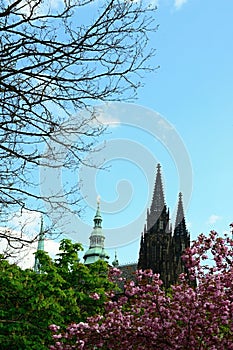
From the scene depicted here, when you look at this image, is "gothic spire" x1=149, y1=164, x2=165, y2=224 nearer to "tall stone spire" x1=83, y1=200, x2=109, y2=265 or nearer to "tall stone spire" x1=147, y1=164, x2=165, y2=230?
"tall stone spire" x1=147, y1=164, x2=165, y2=230

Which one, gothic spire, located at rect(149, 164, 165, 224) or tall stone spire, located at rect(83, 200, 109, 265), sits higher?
gothic spire, located at rect(149, 164, 165, 224)

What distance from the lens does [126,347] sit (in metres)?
9.70

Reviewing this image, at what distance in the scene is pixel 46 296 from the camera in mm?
17156

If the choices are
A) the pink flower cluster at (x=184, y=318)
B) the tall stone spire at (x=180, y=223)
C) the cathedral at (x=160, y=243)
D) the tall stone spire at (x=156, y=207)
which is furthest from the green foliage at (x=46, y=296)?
the tall stone spire at (x=180, y=223)

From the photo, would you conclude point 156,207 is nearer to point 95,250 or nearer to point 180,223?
point 180,223

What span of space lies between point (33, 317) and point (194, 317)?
27.7ft

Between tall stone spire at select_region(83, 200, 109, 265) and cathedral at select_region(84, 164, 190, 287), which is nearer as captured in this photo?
cathedral at select_region(84, 164, 190, 287)

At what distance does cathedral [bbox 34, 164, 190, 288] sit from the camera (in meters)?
66.1

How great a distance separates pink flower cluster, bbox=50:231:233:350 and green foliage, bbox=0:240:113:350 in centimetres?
446

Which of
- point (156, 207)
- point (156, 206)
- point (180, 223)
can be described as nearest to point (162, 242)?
point (156, 207)

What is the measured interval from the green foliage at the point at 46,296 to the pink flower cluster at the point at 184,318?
446cm

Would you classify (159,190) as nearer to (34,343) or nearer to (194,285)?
(34,343)

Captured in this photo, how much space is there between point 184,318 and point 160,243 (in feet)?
196

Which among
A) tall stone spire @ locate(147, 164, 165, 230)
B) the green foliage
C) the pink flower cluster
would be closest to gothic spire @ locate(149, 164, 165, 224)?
tall stone spire @ locate(147, 164, 165, 230)
